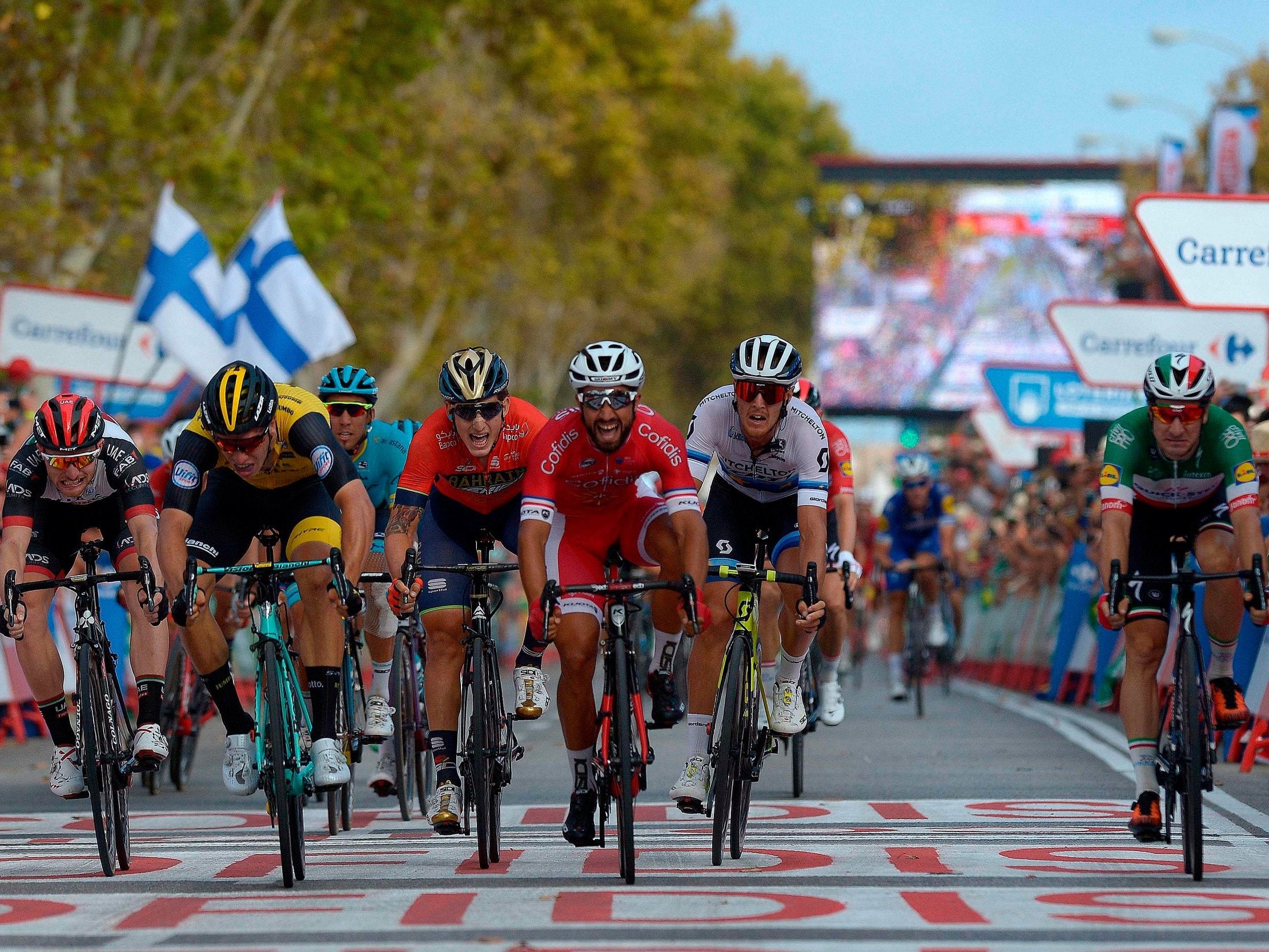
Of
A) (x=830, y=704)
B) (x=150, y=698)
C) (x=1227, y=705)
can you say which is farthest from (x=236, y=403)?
(x=830, y=704)

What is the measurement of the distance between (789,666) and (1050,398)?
1589 cm

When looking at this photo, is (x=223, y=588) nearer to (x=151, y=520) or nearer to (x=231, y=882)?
(x=151, y=520)

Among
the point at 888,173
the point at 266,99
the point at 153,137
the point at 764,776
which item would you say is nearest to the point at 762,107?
the point at 888,173

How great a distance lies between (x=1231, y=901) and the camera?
319 inches

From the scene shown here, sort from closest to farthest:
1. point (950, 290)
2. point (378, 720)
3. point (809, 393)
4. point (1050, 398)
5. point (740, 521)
Answer: point (740, 521) < point (378, 720) < point (809, 393) < point (1050, 398) < point (950, 290)

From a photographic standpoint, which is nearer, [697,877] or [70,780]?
[697,877]

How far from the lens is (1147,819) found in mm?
9422

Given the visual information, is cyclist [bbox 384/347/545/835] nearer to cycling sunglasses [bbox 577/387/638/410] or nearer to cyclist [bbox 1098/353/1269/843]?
cycling sunglasses [bbox 577/387/638/410]

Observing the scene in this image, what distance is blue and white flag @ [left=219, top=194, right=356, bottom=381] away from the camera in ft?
72.0

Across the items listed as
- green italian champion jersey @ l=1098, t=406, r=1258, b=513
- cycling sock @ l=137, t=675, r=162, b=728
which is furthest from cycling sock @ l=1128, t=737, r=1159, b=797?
cycling sock @ l=137, t=675, r=162, b=728

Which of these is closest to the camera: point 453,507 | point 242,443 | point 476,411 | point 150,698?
point 242,443

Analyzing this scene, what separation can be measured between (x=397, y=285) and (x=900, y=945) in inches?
1281

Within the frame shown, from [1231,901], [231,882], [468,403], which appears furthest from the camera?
[468,403]

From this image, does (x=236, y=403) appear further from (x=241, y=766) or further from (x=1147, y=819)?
(x=1147, y=819)
